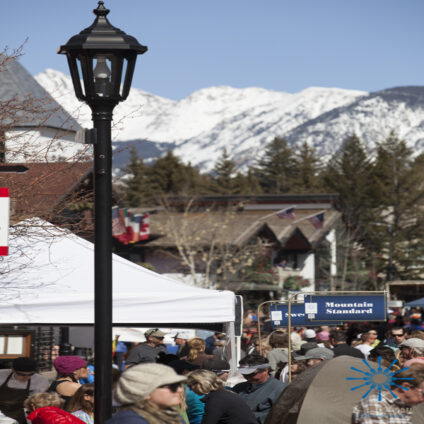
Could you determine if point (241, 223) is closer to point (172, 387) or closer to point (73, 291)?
point (73, 291)

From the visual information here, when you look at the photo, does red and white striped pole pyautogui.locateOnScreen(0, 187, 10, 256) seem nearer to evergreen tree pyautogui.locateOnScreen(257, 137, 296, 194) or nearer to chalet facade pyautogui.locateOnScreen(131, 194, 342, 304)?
chalet facade pyautogui.locateOnScreen(131, 194, 342, 304)

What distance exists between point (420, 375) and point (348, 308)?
667cm

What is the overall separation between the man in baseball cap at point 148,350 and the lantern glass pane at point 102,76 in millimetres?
6022

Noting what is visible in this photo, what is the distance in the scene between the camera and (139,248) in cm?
4944

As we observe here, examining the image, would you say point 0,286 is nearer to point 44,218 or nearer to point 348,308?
point 44,218

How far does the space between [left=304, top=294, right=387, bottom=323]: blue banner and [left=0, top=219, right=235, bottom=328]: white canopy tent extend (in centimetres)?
300

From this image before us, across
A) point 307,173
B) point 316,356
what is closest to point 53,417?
point 316,356

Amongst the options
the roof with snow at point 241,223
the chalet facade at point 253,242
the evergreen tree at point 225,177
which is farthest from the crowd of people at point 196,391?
the evergreen tree at point 225,177

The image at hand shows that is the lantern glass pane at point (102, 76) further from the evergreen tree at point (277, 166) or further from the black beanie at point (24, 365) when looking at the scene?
the evergreen tree at point (277, 166)

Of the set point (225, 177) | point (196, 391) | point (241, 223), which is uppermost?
point (225, 177)

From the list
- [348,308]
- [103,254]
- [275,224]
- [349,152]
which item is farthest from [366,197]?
[103,254]

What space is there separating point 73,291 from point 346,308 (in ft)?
15.2

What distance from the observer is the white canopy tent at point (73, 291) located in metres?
8.99

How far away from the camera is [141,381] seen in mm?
4859
